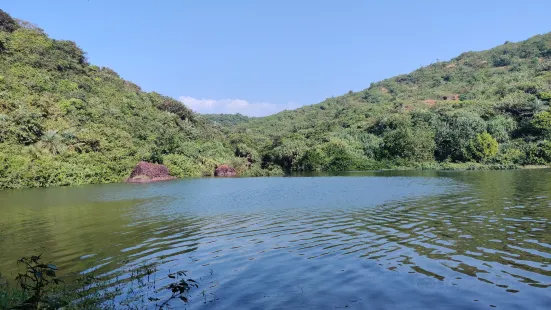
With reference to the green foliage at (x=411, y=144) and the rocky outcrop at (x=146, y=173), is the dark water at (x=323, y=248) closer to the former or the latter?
the rocky outcrop at (x=146, y=173)

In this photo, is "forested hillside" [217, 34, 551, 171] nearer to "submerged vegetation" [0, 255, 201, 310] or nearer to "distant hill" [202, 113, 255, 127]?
"submerged vegetation" [0, 255, 201, 310]

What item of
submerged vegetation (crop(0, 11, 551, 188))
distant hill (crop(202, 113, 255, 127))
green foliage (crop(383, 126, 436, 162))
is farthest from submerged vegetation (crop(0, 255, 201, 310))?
distant hill (crop(202, 113, 255, 127))

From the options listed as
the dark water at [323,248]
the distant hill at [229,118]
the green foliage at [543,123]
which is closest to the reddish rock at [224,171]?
the dark water at [323,248]

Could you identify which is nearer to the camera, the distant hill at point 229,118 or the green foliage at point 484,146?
the green foliage at point 484,146

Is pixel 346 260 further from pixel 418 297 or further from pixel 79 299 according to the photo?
pixel 79 299

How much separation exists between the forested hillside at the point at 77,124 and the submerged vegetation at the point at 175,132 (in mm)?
155

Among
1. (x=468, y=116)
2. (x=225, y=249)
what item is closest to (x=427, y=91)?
(x=468, y=116)

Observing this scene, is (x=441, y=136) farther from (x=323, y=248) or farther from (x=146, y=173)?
(x=323, y=248)

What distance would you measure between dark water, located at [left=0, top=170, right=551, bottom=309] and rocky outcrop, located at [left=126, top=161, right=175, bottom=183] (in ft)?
87.8

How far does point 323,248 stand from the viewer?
1199 centimetres

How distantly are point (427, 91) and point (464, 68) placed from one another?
2717 centimetres

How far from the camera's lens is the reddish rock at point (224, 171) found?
204 feet

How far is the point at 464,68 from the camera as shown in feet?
442

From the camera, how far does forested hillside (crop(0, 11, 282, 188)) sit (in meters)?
44.4
